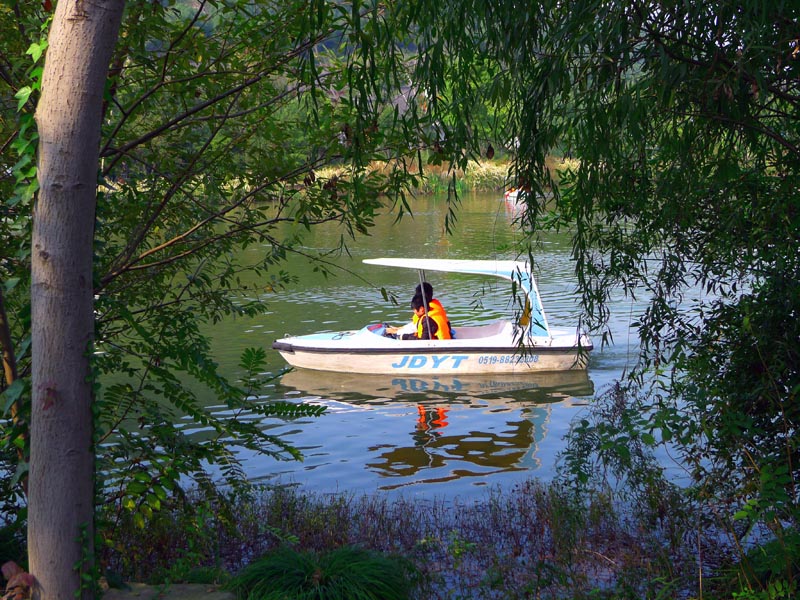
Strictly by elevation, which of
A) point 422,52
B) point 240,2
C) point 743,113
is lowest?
point 743,113

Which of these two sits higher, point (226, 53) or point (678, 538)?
point (226, 53)

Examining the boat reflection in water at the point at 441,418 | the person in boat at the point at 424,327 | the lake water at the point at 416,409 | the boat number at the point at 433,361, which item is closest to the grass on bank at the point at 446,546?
the lake water at the point at 416,409

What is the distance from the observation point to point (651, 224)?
6.65m

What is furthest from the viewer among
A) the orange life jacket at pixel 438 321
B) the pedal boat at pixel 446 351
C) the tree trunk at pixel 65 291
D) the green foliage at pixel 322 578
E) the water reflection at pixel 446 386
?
the orange life jacket at pixel 438 321

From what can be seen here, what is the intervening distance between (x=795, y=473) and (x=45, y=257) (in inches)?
183

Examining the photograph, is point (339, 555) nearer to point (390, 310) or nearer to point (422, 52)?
point (422, 52)

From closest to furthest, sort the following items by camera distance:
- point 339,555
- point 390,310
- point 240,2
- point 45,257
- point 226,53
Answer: point 45,257 → point 339,555 → point 240,2 → point 226,53 → point 390,310

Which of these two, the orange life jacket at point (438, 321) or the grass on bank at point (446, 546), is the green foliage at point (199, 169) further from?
the orange life jacket at point (438, 321)

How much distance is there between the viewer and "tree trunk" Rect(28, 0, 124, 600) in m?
3.66

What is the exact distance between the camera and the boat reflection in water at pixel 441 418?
11.1 meters

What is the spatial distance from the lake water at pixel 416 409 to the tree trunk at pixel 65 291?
6.33 ft

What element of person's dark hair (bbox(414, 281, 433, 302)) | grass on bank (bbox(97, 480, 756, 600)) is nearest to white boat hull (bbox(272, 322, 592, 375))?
person's dark hair (bbox(414, 281, 433, 302))

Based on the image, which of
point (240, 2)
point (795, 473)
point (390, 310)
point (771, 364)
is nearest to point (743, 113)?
point (771, 364)

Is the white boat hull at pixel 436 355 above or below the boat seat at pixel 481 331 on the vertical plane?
below
